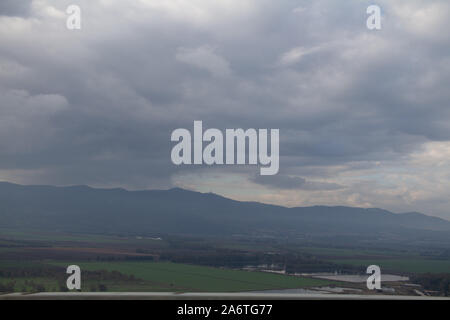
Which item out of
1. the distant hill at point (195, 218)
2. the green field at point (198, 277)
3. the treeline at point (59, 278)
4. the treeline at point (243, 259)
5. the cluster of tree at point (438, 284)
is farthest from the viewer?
the distant hill at point (195, 218)

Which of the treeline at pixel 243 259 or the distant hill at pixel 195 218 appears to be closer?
the treeline at pixel 243 259

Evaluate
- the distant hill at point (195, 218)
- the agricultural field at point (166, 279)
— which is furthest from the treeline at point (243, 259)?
the distant hill at point (195, 218)

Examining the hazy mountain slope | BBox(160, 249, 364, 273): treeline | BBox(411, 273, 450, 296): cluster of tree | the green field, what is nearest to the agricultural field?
the green field

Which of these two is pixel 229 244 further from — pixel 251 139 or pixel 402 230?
pixel 402 230

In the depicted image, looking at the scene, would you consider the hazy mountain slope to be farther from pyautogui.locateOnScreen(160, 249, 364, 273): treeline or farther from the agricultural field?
the agricultural field

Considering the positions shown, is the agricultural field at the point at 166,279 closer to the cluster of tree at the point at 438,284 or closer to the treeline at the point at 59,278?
the treeline at the point at 59,278

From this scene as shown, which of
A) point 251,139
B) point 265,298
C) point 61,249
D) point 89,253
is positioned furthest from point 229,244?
point 265,298

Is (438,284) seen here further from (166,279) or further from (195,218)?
(195,218)

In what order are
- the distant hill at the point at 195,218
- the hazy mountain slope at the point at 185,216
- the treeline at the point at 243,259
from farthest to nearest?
the hazy mountain slope at the point at 185,216 < the distant hill at the point at 195,218 < the treeline at the point at 243,259
